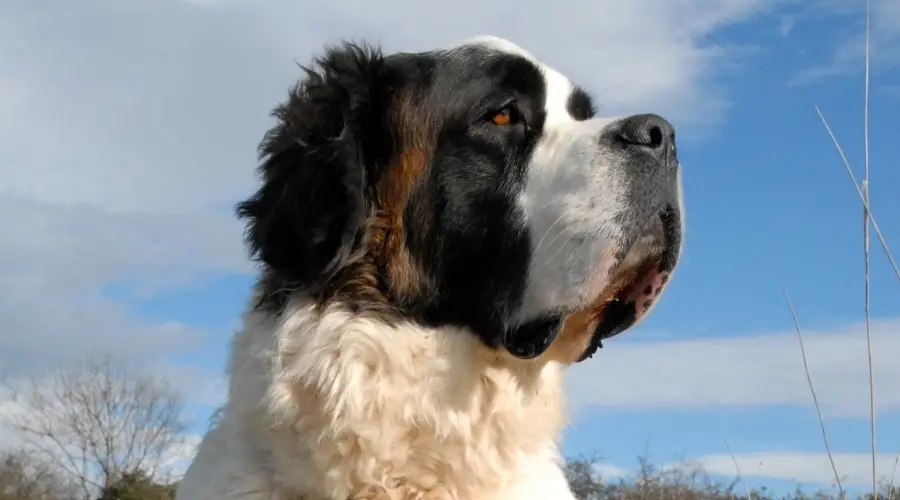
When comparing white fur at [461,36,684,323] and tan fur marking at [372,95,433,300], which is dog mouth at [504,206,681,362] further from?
tan fur marking at [372,95,433,300]

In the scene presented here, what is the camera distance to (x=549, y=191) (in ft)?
9.50

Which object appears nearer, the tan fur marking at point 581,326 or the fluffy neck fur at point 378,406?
the fluffy neck fur at point 378,406

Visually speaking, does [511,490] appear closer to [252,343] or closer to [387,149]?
[252,343]

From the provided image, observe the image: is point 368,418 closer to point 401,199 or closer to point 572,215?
point 401,199

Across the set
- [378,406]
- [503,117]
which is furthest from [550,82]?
[378,406]

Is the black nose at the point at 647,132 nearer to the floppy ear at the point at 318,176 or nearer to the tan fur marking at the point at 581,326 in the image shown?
the tan fur marking at the point at 581,326

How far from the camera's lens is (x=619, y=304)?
9.73 ft

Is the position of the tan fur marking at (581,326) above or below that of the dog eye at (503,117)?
below

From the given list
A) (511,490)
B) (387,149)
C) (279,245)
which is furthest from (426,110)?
(511,490)

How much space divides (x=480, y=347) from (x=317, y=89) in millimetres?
972

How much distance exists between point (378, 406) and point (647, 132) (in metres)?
1.03

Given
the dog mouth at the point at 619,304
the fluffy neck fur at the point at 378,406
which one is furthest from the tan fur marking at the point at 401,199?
the dog mouth at the point at 619,304

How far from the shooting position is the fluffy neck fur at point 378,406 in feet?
9.09

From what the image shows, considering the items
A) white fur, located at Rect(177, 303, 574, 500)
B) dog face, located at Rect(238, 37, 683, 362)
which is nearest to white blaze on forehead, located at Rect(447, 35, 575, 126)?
dog face, located at Rect(238, 37, 683, 362)
